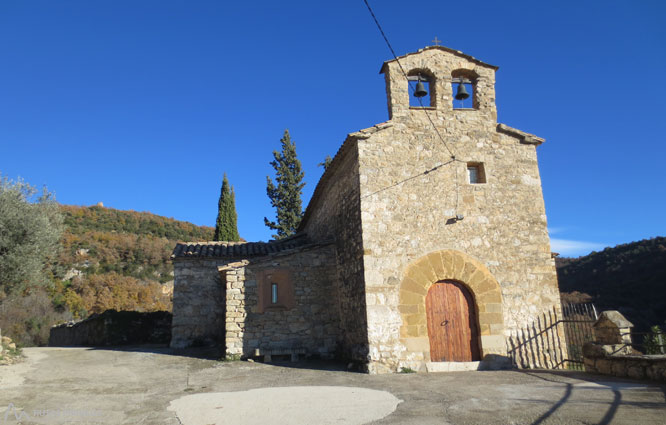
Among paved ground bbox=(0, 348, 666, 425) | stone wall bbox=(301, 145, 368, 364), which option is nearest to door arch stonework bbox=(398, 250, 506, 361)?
paved ground bbox=(0, 348, 666, 425)

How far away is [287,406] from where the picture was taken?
5969 millimetres

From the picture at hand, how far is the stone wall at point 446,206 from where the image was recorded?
9492mm

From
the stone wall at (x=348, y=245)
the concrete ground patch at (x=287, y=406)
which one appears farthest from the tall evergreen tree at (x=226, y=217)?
the concrete ground patch at (x=287, y=406)

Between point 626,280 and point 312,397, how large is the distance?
101ft

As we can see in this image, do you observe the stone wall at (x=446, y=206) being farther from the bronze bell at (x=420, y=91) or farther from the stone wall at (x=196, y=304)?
the stone wall at (x=196, y=304)

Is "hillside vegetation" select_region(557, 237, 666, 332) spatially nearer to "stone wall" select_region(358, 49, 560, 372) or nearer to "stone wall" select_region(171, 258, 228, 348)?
"stone wall" select_region(358, 49, 560, 372)

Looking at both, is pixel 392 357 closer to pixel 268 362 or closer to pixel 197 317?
pixel 268 362

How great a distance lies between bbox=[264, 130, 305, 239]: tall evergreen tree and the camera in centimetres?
2845

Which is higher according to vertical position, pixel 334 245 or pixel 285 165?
pixel 285 165

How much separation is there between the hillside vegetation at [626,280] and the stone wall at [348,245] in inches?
783

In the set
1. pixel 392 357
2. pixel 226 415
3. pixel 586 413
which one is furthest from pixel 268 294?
pixel 586 413

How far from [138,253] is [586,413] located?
1560 inches

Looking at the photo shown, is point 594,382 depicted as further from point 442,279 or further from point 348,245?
point 348,245

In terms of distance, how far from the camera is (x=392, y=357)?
9.06m
